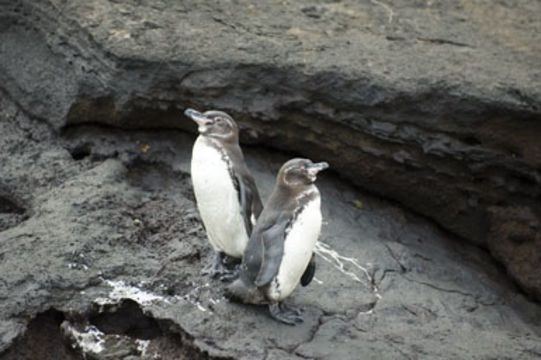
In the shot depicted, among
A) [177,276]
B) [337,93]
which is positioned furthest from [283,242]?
[337,93]

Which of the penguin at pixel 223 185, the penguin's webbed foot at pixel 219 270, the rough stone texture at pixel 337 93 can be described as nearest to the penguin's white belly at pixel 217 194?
the penguin at pixel 223 185

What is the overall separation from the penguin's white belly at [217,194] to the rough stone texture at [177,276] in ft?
1.07

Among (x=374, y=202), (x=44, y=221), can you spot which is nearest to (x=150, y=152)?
(x=44, y=221)

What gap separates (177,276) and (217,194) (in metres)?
0.55

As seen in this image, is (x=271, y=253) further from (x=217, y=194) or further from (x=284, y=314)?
(x=217, y=194)

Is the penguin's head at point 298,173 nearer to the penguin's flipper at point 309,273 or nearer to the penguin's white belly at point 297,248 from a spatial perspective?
the penguin's white belly at point 297,248

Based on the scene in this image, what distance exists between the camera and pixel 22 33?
6.73m

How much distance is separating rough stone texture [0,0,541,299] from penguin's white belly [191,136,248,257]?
133 centimetres

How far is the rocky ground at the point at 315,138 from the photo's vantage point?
5.25 meters

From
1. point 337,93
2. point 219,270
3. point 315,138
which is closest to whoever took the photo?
point 219,270

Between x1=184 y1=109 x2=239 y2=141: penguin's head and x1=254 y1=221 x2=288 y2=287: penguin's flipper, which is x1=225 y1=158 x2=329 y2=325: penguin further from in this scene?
x1=184 y1=109 x2=239 y2=141: penguin's head

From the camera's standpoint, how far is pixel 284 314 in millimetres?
4672

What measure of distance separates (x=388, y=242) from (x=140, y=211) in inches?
63.0

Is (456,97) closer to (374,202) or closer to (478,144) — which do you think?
(478,144)
